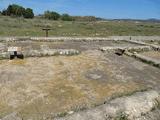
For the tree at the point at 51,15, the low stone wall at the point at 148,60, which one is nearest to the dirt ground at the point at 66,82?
the low stone wall at the point at 148,60

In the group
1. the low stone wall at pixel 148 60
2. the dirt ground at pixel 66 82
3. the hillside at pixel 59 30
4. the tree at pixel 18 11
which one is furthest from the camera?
the tree at pixel 18 11

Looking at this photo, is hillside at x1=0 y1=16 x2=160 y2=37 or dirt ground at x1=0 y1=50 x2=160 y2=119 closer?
dirt ground at x1=0 y1=50 x2=160 y2=119

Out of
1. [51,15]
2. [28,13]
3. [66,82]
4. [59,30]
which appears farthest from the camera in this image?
[51,15]

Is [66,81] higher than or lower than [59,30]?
lower

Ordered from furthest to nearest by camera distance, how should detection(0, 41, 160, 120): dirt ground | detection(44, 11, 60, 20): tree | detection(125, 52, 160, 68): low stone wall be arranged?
detection(44, 11, 60, 20): tree
detection(125, 52, 160, 68): low stone wall
detection(0, 41, 160, 120): dirt ground

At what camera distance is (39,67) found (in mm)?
8484

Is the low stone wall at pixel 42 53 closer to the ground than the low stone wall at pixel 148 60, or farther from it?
farther from it

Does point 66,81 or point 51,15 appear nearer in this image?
point 66,81

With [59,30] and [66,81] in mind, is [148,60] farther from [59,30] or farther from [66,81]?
[59,30]

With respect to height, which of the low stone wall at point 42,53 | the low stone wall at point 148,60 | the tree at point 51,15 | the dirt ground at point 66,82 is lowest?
Answer: the dirt ground at point 66,82

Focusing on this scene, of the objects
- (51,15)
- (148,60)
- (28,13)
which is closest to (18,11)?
(28,13)

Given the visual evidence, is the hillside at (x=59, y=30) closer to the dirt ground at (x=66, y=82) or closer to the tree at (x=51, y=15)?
the dirt ground at (x=66, y=82)

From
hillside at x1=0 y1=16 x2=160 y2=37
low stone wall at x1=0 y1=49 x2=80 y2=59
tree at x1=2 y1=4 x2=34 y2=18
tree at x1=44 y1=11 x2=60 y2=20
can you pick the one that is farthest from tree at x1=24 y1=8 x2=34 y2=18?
low stone wall at x1=0 y1=49 x2=80 y2=59

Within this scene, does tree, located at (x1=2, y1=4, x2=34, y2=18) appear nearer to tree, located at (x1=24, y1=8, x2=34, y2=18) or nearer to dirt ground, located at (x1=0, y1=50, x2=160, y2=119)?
tree, located at (x1=24, y1=8, x2=34, y2=18)
